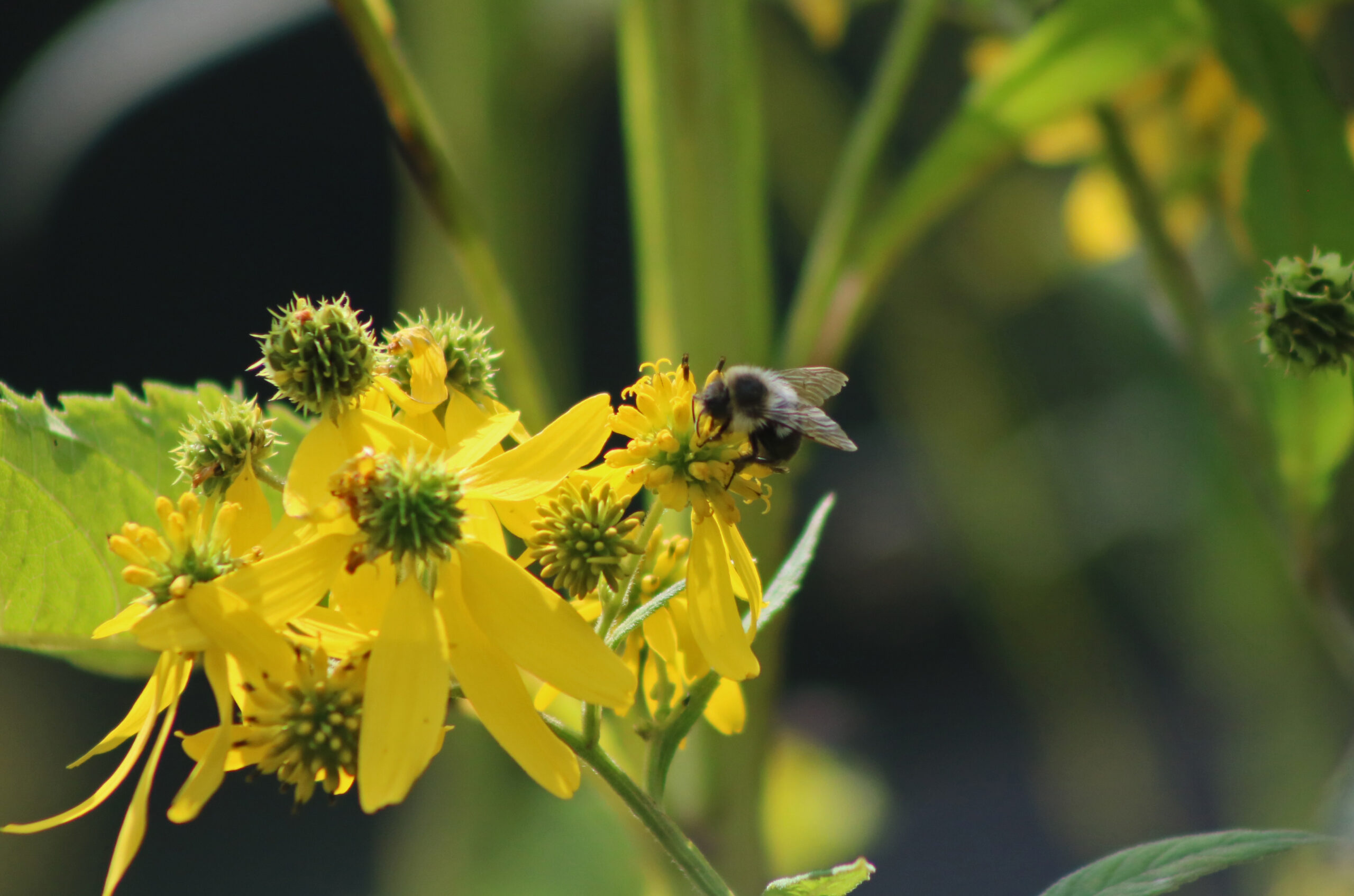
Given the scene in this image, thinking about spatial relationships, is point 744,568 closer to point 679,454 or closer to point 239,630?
point 679,454

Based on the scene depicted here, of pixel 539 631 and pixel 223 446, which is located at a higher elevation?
pixel 223 446

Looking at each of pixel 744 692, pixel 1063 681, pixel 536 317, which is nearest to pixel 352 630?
pixel 744 692

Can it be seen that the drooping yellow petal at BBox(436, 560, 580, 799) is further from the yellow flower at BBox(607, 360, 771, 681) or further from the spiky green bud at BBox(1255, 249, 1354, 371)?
the spiky green bud at BBox(1255, 249, 1354, 371)

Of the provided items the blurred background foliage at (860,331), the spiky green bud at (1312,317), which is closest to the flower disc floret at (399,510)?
the blurred background foliage at (860,331)

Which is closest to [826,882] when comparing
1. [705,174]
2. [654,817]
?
[654,817]

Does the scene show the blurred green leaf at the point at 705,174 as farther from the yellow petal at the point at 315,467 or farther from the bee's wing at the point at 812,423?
the yellow petal at the point at 315,467

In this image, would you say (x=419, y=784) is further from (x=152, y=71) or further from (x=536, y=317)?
(x=152, y=71)
